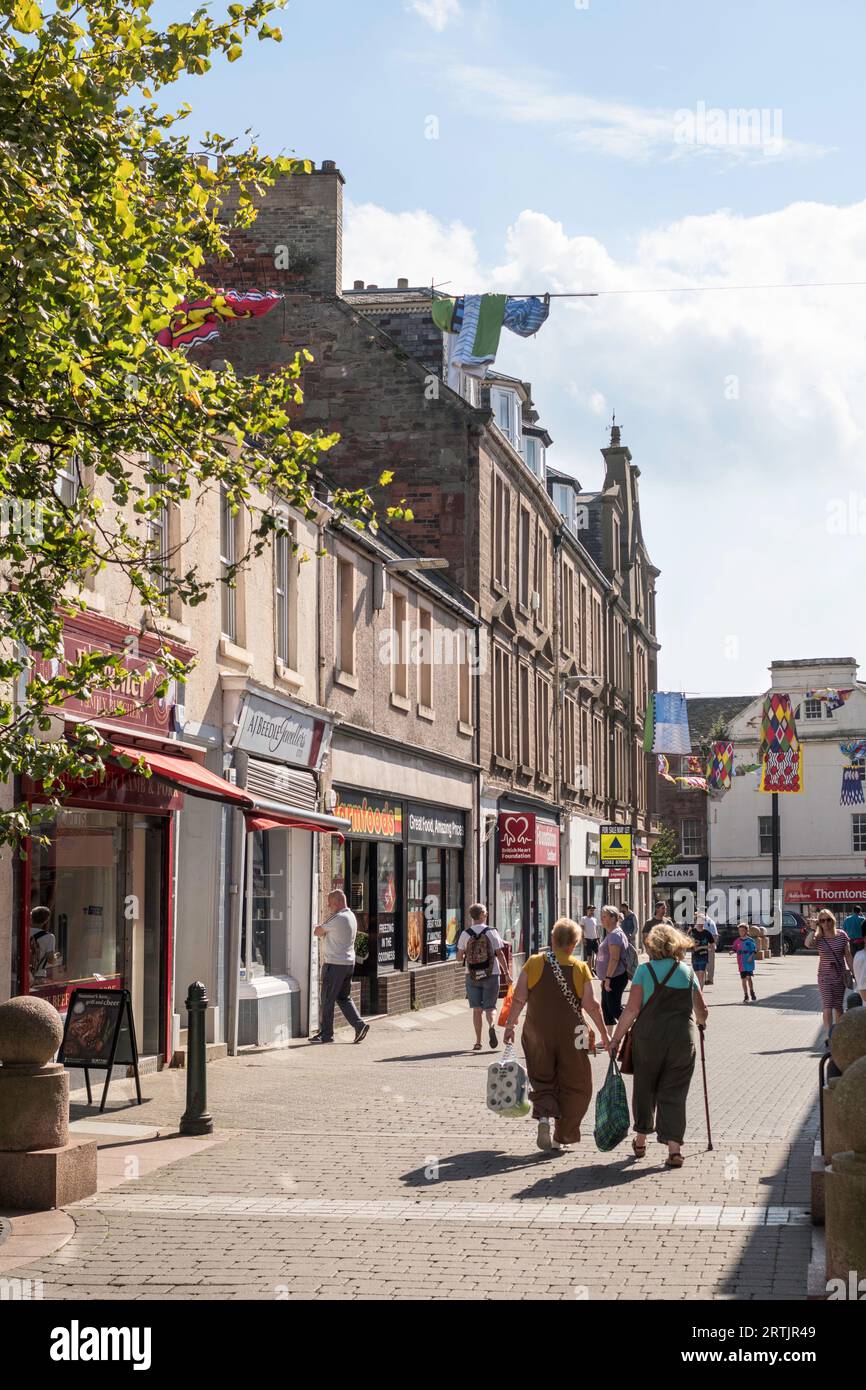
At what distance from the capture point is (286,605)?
2067 cm

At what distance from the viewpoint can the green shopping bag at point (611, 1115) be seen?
36.0 ft

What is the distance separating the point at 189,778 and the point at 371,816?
10152 millimetres

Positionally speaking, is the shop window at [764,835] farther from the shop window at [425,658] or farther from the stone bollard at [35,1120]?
the stone bollard at [35,1120]

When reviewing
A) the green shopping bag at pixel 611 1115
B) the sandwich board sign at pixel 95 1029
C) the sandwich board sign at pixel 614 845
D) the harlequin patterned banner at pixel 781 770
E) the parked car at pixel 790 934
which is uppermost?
the harlequin patterned banner at pixel 781 770

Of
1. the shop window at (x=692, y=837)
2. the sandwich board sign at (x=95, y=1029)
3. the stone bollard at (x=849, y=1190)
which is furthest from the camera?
the shop window at (x=692, y=837)

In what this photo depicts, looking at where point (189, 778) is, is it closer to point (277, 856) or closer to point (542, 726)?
point (277, 856)

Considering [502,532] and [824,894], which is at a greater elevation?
[502,532]

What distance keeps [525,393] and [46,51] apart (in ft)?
106

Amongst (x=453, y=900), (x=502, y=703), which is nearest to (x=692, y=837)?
(x=502, y=703)

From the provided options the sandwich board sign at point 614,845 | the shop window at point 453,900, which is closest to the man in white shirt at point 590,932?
the sandwich board sign at point 614,845

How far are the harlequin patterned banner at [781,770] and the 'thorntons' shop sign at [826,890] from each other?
81.0ft

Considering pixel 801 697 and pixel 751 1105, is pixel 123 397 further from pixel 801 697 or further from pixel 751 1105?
pixel 801 697

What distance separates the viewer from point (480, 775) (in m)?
32.4
